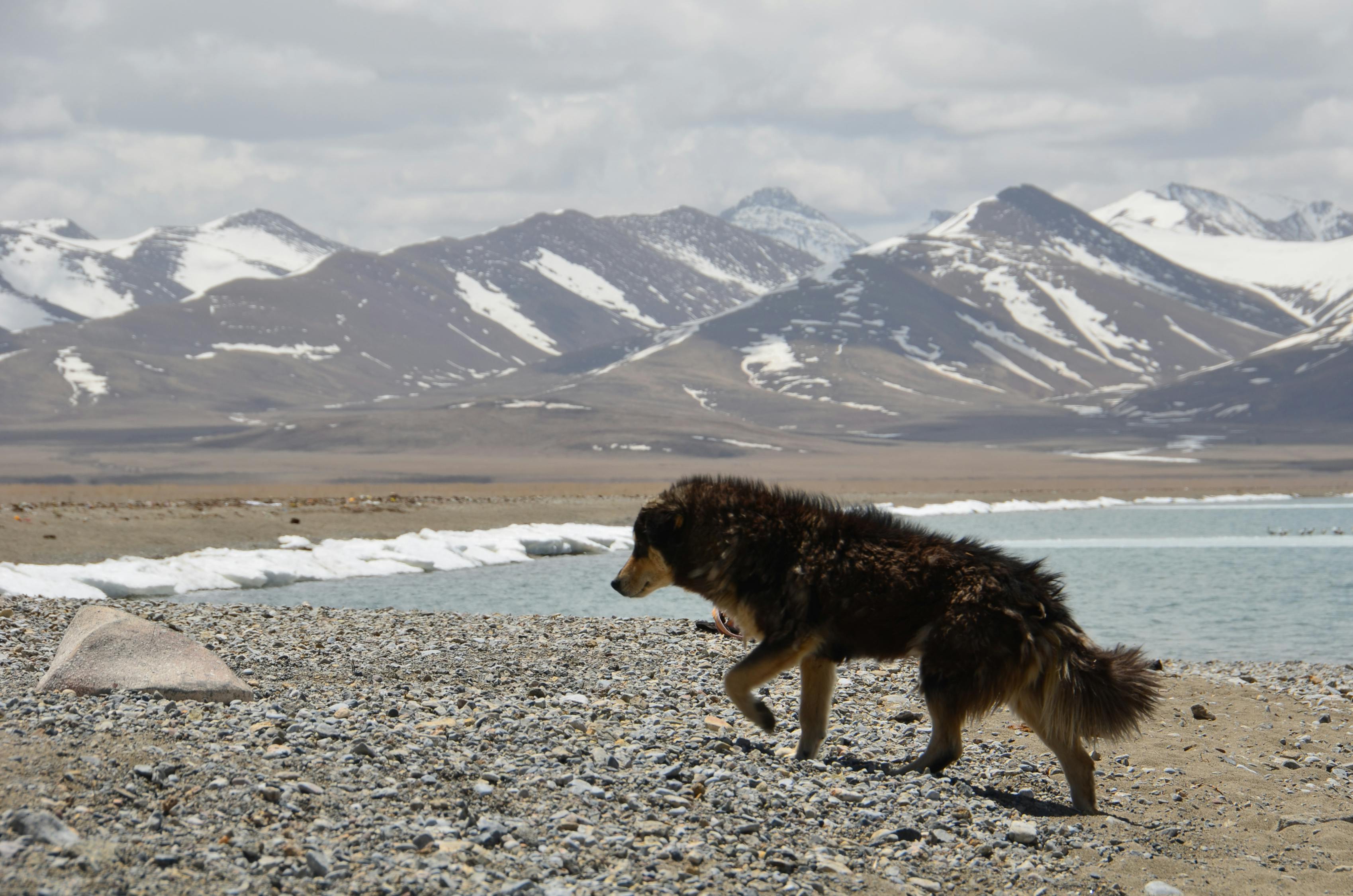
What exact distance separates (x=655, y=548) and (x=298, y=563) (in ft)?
88.4

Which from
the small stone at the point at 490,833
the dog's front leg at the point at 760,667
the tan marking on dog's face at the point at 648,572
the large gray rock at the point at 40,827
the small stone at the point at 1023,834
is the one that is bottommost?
the small stone at the point at 1023,834

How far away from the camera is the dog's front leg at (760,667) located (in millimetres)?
8648

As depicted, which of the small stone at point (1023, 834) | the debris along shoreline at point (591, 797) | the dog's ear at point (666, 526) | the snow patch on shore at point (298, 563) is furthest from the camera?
the snow patch on shore at point (298, 563)

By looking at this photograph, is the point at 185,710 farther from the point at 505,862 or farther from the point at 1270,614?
the point at 1270,614

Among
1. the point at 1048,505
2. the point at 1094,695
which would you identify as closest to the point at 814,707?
the point at 1094,695

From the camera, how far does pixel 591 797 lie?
775cm

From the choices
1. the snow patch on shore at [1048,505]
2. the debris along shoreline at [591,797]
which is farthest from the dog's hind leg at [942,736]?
the snow patch on shore at [1048,505]

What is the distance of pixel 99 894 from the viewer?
5.61 meters

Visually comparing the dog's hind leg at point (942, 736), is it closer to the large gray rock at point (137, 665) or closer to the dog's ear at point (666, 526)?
the dog's ear at point (666, 526)

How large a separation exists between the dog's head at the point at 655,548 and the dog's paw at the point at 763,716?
105cm

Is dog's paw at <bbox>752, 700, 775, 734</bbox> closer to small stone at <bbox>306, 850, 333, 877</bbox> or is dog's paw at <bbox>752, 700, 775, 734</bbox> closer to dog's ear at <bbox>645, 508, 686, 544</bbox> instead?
dog's ear at <bbox>645, 508, 686, 544</bbox>

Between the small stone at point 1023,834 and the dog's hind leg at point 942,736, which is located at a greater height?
the dog's hind leg at point 942,736

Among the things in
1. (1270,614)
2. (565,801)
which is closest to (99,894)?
(565,801)

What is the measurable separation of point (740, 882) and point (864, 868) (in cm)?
90
